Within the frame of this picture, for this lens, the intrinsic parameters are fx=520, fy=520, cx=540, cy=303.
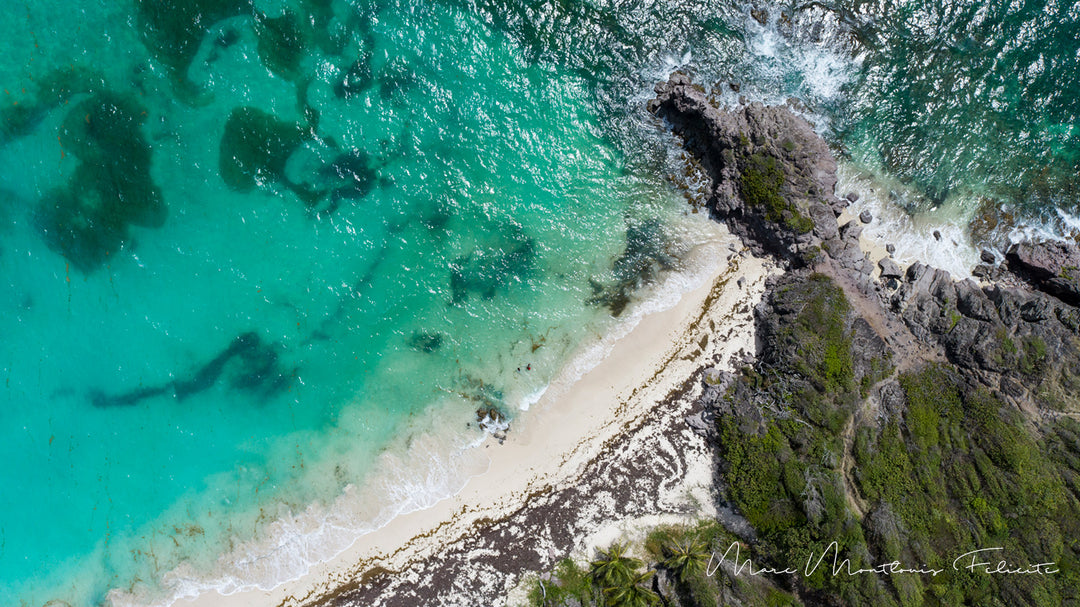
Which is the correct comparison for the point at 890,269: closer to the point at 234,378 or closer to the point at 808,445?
the point at 808,445

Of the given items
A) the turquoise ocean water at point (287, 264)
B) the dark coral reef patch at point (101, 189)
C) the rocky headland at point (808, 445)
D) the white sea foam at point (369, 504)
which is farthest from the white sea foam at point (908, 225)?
the dark coral reef patch at point (101, 189)

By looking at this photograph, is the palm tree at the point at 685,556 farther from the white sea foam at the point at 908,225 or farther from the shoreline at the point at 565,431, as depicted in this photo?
the white sea foam at the point at 908,225

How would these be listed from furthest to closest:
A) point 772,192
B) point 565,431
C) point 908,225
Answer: point 908,225 → point 565,431 → point 772,192

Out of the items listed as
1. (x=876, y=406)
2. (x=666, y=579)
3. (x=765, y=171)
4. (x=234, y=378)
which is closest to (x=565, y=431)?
(x=666, y=579)

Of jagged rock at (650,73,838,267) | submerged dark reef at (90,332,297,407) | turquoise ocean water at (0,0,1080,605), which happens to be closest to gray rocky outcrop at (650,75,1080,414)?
jagged rock at (650,73,838,267)

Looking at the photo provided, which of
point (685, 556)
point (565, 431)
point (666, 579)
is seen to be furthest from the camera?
point (565, 431)
